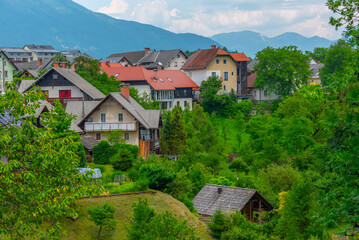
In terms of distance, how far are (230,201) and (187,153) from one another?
17733 millimetres

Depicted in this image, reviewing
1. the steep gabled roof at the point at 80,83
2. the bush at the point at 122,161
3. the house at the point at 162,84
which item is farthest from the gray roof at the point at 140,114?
the house at the point at 162,84

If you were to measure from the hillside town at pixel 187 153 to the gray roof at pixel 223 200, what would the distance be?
0.24 ft

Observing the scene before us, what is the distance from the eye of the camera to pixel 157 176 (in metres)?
→ 31.1

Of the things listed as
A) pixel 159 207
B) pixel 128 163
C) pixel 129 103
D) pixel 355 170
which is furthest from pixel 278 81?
pixel 355 170

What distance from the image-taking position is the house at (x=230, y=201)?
31.1m

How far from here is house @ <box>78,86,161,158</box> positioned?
5172 cm

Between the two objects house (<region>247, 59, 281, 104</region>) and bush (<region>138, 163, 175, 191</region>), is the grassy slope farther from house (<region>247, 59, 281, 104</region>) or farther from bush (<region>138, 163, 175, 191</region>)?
house (<region>247, 59, 281, 104</region>)

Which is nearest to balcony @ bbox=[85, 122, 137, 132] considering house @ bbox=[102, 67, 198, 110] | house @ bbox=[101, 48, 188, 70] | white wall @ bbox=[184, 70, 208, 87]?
house @ bbox=[102, 67, 198, 110]

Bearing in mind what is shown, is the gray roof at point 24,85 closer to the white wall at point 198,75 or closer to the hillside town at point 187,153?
the hillside town at point 187,153

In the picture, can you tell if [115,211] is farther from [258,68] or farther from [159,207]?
[258,68]

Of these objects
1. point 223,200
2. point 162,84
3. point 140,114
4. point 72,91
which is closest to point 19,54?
point 162,84

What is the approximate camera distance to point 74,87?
60125 millimetres

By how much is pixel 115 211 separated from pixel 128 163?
15555mm

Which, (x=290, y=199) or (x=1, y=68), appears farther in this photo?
(x=1, y=68)
